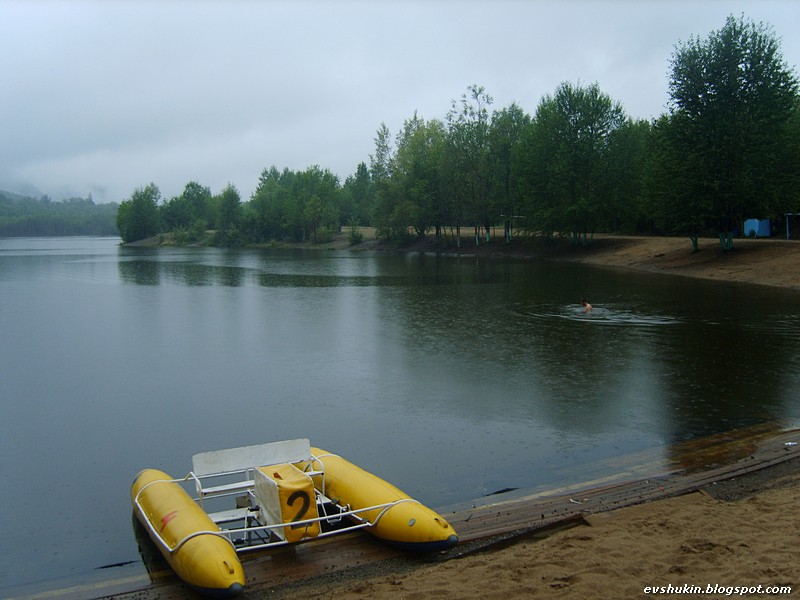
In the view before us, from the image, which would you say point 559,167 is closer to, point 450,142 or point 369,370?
point 450,142

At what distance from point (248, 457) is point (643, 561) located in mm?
5382

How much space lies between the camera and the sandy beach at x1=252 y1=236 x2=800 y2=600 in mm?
6828

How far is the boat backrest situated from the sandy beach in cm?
254

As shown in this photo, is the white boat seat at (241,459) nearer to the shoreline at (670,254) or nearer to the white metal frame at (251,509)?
the white metal frame at (251,509)

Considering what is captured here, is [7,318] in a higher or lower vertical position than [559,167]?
lower

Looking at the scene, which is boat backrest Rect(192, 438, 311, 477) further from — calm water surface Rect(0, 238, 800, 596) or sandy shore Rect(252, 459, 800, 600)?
sandy shore Rect(252, 459, 800, 600)

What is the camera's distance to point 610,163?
202 feet

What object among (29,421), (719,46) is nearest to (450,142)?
(719,46)

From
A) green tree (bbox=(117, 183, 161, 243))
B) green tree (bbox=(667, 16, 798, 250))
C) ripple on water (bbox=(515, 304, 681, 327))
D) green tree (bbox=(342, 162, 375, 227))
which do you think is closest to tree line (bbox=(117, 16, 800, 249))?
green tree (bbox=(667, 16, 798, 250))

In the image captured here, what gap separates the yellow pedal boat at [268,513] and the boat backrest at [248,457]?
14mm

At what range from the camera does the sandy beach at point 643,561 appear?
22.4 ft

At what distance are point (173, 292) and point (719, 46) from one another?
36278 millimetres

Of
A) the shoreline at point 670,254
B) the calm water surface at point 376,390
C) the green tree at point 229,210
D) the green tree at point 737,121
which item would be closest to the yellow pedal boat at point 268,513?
the calm water surface at point 376,390

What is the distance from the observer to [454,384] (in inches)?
698
